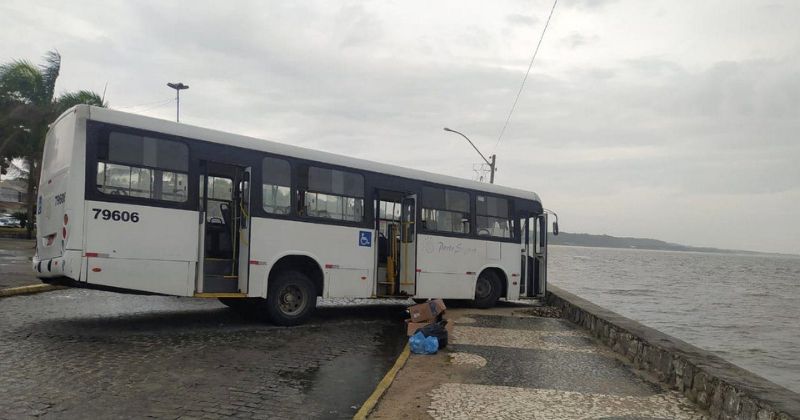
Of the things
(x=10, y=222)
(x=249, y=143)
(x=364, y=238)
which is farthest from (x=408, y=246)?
(x=10, y=222)

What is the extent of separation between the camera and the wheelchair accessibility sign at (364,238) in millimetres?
11891

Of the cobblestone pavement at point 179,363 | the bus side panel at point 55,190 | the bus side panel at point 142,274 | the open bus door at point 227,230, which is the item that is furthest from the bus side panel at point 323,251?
the bus side panel at point 55,190

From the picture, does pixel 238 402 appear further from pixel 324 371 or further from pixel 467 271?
pixel 467 271

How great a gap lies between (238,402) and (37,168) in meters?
37.0

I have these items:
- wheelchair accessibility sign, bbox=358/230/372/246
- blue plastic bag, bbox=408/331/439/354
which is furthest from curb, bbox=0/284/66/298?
blue plastic bag, bbox=408/331/439/354

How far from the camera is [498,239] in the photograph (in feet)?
50.2

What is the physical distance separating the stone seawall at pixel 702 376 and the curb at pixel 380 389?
3.27 m

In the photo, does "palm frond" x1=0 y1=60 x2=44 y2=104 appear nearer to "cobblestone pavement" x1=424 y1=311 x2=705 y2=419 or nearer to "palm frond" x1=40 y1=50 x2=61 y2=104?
"palm frond" x1=40 y1=50 x2=61 y2=104

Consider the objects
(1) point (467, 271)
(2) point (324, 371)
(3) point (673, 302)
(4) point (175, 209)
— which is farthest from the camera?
(3) point (673, 302)

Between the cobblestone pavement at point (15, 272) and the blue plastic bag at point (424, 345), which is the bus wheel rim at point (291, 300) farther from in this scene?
the cobblestone pavement at point (15, 272)

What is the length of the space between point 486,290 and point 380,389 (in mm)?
9248

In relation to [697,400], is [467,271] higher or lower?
higher

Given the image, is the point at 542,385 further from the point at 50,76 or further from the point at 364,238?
the point at 50,76

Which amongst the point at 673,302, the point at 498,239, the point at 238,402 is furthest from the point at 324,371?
the point at 673,302
